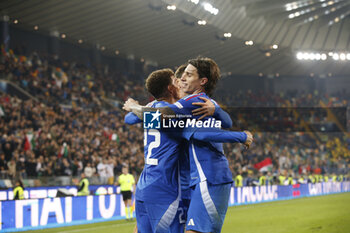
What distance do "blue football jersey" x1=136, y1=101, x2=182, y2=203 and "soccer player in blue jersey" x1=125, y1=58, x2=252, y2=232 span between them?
176 mm

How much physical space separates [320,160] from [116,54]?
17.3 metres

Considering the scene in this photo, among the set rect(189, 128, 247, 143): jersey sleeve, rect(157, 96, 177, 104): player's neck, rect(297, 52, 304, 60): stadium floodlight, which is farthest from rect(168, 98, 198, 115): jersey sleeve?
rect(297, 52, 304, 60): stadium floodlight

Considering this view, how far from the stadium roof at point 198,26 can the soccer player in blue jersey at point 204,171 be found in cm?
2119

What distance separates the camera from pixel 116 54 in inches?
1421

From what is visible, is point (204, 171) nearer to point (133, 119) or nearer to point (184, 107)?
point (184, 107)

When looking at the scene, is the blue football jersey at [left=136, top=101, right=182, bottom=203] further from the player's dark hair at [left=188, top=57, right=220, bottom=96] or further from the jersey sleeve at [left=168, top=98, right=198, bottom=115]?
the player's dark hair at [left=188, top=57, right=220, bottom=96]

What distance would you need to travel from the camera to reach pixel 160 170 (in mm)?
4176

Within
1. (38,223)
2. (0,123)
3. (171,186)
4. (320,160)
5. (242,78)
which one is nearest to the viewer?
(171,186)

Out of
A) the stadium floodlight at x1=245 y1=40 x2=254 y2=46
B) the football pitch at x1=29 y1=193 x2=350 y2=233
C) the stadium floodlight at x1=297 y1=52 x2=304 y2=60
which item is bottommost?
the football pitch at x1=29 y1=193 x2=350 y2=233

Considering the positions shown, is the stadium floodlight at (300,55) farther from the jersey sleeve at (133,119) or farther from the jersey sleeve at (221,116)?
the jersey sleeve at (221,116)

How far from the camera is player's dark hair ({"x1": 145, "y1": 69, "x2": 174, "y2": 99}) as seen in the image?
14.2 ft

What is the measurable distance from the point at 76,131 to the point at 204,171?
18.5 m

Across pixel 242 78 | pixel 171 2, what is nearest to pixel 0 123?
pixel 171 2

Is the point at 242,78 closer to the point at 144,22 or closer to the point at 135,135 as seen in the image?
the point at 144,22
